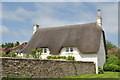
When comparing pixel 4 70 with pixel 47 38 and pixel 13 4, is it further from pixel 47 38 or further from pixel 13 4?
pixel 47 38

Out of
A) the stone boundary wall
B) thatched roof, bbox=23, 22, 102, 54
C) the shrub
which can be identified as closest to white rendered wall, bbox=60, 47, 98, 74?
thatched roof, bbox=23, 22, 102, 54

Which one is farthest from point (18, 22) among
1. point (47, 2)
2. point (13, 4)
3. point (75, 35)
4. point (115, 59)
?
point (115, 59)

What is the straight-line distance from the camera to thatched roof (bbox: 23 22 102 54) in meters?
19.9

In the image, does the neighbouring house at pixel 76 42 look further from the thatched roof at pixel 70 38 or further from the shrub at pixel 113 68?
the shrub at pixel 113 68

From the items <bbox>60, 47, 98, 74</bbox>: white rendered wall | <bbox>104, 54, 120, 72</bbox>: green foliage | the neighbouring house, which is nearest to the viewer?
<bbox>60, 47, 98, 74</bbox>: white rendered wall

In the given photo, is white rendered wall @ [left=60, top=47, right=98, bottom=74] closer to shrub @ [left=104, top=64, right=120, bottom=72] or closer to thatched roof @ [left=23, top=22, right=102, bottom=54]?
thatched roof @ [left=23, top=22, right=102, bottom=54]

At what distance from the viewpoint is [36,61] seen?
1004 cm

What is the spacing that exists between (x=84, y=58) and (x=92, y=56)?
1.15 meters

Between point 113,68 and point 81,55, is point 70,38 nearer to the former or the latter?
point 81,55

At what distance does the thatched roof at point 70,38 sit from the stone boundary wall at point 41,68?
4645mm

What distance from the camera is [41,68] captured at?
10.5 metres

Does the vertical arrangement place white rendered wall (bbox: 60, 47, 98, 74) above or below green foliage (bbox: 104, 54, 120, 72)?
above

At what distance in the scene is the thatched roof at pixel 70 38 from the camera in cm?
Result: 1994

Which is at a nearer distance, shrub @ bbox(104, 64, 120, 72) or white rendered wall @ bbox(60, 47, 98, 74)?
white rendered wall @ bbox(60, 47, 98, 74)
